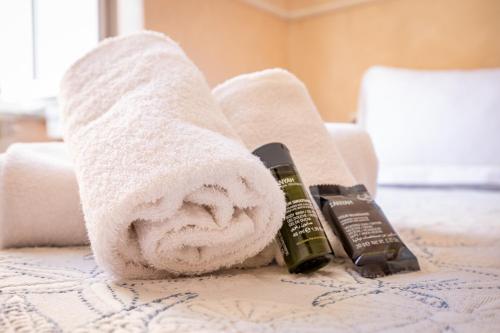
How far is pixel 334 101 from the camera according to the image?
1871mm

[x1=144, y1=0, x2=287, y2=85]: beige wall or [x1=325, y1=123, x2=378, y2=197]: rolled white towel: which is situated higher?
[x1=144, y1=0, x2=287, y2=85]: beige wall

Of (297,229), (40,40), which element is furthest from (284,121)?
(40,40)

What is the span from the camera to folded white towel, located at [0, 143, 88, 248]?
1.99 feet

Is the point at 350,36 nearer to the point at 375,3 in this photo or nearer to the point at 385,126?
the point at 375,3

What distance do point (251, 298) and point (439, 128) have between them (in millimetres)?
1191

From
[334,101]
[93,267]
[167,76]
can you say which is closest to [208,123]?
[167,76]

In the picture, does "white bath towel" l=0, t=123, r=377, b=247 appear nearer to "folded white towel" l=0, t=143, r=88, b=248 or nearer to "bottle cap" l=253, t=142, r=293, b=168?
"folded white towel" l=0, t=143, r=88, b=248

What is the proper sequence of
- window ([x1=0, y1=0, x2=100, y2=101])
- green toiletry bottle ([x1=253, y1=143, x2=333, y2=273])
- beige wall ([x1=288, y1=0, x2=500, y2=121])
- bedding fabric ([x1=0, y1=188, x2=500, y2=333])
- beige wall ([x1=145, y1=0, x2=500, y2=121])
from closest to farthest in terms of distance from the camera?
bedding fabric ([x1=0, y1=188, x2=500, y2=333]) → green toiletry bottle ([x1=253, y1=143, x2=333, y2=273]) → window ([x1=0, y1=0, x2=100, y2=101]) → beige wall ([x1=145, y1=0, x2=500, y2=121]) → beige wall ([x1=288, y1=0, x2=500, y2=121])

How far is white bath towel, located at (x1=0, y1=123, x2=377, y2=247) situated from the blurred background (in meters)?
0.33

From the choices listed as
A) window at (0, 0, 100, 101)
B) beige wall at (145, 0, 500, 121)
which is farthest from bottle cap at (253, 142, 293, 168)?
beige wall at (145, 0, 500, 121)

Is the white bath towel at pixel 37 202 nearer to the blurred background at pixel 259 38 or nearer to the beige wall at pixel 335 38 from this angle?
the blurred background at pixel 259 38

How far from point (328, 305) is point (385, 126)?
46.7 inches

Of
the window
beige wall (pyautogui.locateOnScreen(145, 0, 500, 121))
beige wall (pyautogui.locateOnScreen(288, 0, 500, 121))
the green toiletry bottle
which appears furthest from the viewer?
beige wall (pyautogui.locateOnScreen(288, 0, 500, 121))

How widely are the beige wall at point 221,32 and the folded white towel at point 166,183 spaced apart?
780mm
